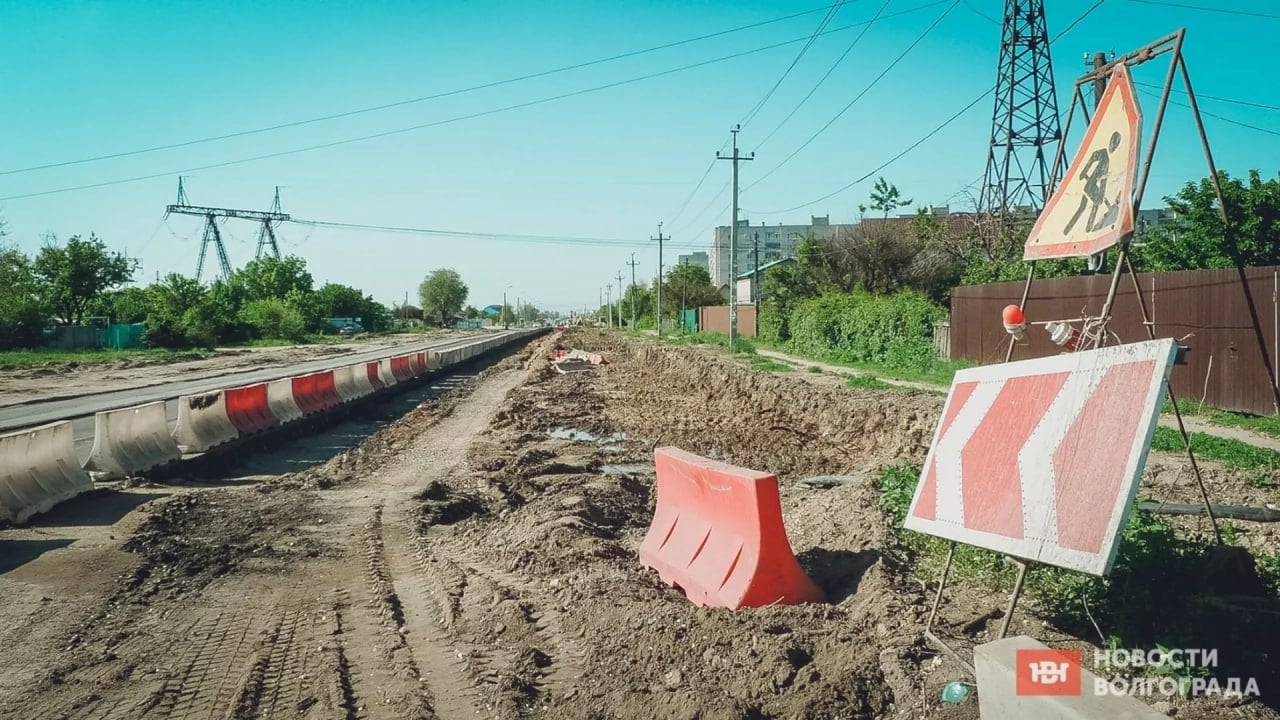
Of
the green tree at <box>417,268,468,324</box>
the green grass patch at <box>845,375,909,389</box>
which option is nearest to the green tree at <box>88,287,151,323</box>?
the green grass patch at <box>845,375,909,389</box>

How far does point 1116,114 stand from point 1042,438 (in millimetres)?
1882

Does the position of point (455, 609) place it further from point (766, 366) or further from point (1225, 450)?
point (766, 366)

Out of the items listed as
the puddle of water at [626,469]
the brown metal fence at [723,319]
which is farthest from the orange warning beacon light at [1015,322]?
the brown metal fence at [723,319]

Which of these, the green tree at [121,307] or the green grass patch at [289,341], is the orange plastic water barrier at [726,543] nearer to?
the green tree at [121,307]

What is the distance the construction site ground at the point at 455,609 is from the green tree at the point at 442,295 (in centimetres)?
15938

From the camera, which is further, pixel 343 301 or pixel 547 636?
pixel 343 301

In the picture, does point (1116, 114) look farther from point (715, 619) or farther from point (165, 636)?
point (165, 636)

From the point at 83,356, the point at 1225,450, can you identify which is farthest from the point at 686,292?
the point at 1225,450

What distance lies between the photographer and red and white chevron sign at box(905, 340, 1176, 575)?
309 cm

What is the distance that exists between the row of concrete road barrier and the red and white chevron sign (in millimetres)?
8603

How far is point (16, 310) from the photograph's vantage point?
43312mm

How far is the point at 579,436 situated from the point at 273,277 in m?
86.7

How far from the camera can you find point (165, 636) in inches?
210

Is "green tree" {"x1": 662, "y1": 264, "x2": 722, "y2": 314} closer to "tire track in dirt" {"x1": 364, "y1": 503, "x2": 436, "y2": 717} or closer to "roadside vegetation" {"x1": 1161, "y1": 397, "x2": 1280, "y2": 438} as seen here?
"roadside vegetation" {"x1": 1161, "y1": 397, "x2": 1280, "y2": 438}
